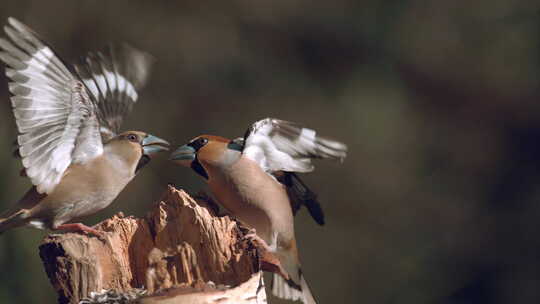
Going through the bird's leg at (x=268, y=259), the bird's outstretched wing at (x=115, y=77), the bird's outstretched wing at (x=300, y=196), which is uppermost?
the bird's outstretched wing at (x=115, y=77)

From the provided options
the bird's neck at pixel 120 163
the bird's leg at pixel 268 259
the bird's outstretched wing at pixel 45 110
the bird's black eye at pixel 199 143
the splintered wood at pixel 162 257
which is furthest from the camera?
the bird's black eye at pixel 199 143

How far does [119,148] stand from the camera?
2492mm

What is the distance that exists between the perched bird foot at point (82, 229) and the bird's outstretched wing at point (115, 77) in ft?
2.13

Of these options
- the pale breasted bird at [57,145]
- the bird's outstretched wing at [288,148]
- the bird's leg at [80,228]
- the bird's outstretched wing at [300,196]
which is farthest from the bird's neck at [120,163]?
the bird's outstretched wing at [300,196]

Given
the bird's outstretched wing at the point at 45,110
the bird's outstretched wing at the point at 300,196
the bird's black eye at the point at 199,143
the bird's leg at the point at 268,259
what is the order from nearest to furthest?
the bird's outstretched wing at the point at 45,110 < the bird's leg at the point at 268,259 < the bird's black eye at the point at 199,143 < the bird's outstretched wing at the point at 300,196

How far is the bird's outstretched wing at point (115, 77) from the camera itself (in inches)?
120

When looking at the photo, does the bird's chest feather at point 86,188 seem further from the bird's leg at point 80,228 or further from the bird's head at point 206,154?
the bird's head at point 206,154

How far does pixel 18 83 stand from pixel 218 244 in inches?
31.1

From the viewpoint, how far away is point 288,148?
2752 millimetres

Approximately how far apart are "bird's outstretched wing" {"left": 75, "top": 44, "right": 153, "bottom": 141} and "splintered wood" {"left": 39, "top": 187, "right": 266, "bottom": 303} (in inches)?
33.2

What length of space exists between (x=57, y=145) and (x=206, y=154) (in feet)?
1.76

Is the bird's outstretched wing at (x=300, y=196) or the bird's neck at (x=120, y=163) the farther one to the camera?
the bird's outstretched wing at (x=300, y=196)

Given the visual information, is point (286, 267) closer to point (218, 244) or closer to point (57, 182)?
point (218, 244)

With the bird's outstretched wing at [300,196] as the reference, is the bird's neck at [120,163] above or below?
above
